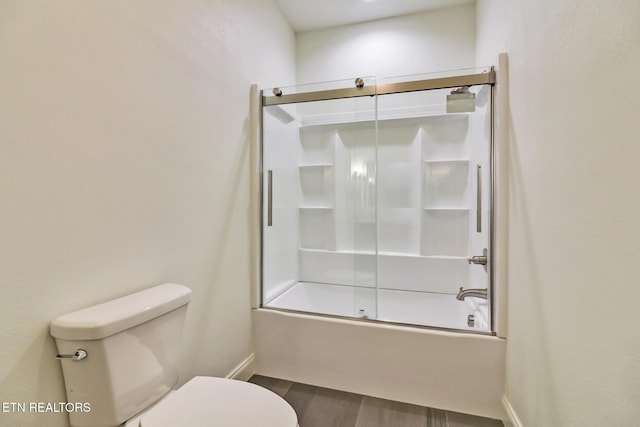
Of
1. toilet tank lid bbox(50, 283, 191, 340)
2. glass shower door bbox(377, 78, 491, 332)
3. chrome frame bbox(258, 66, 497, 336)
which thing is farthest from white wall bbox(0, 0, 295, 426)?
glass shower door bbox(377, 78, 491, 332)

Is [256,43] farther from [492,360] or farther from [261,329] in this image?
[492,360]

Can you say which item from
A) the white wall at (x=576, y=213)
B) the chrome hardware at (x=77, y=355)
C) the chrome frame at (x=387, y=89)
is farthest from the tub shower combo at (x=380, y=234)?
the chrome hardware at (x=77, y=355)

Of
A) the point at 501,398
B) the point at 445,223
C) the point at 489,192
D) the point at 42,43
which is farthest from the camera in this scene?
the point at 445,223

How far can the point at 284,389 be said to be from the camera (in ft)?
5.94

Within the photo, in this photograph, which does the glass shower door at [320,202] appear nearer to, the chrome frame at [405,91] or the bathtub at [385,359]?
the chrome frame at [405,91]

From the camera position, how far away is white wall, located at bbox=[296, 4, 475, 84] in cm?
252

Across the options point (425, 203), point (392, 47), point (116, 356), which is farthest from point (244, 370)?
point (392, 47)

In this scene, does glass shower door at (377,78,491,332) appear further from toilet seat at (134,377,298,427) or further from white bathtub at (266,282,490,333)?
toilet seat at (134,377,298,427)

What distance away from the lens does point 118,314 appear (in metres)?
0.93

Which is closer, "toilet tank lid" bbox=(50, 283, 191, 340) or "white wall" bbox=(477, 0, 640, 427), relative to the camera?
"white wall" bbox=(477, 0, 640, 427)

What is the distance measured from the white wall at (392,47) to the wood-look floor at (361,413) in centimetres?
266

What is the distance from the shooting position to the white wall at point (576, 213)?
0.72m

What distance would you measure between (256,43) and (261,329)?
6.75ft

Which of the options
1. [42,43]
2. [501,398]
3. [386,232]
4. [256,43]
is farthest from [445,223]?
[42,43]
